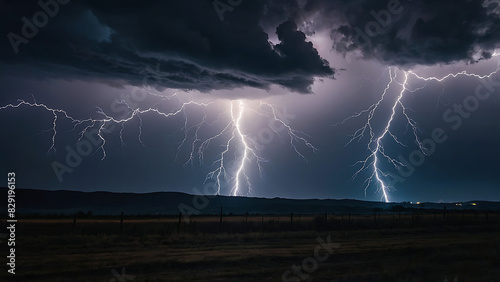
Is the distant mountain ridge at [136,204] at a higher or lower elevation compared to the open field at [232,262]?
lower

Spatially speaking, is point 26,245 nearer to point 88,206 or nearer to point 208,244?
point 208,244

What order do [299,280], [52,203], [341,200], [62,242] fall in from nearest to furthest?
[299,280] < [62,242] < [52,203] < [341,200]

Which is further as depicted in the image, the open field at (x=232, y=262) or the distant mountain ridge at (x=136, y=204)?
the distant mountain ridge at (x=136, y=204)

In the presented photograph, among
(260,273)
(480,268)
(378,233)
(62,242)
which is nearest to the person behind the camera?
(260,273)

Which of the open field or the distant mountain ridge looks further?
the distant mountain ridge

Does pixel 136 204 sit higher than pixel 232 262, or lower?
lower

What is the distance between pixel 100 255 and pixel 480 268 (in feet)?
37.9

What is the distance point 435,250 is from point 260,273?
328 inches

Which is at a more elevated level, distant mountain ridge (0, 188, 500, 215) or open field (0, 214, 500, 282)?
open field (0, 214, 500, 282)

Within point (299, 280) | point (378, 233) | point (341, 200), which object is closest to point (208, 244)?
point (299, 280)

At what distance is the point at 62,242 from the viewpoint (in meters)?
16.4

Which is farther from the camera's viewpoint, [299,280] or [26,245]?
[26,245]

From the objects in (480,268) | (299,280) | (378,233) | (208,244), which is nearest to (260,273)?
(299,280)

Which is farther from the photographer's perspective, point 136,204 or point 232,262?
point 136,204
